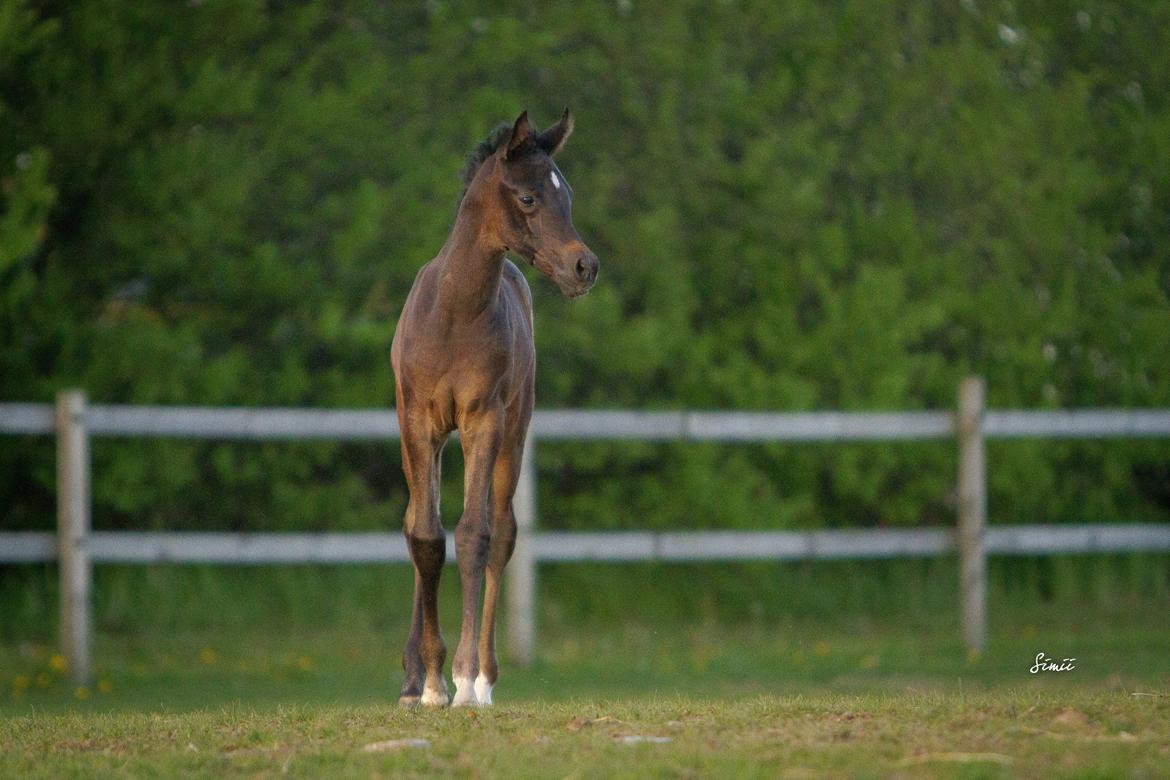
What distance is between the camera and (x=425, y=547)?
5.31m

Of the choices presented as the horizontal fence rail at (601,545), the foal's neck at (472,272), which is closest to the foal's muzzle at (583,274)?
the foal's neck at (472,272)

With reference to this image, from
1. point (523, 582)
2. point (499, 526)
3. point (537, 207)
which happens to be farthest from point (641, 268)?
point (537, 207)

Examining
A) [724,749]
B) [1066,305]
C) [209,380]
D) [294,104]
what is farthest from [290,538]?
[1066,305]

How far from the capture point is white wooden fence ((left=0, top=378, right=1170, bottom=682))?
8.75 m

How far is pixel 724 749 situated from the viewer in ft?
14.3

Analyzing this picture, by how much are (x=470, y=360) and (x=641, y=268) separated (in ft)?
19.9

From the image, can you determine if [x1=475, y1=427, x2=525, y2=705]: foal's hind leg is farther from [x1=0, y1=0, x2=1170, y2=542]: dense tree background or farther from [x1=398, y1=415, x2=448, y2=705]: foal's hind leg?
[x1=0, y1=0, x2=1170, y2=542]: dense tree background

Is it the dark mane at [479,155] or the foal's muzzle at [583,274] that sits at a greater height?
the dark mane at [479,155]

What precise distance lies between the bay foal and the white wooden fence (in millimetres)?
3806

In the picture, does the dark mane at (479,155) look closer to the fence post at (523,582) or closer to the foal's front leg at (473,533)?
the foal's front leg at (473,533)

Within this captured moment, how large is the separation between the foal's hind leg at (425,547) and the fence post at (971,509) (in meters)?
5.54

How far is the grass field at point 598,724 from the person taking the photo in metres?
4.18

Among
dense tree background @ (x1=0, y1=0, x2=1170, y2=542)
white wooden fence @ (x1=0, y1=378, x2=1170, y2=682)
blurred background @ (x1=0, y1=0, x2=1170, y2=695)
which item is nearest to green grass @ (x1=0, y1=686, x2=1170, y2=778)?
white wooden fence @ (x1=0, y1=378, x2=1170, y2=682)

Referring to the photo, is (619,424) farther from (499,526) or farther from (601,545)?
(499,526)
